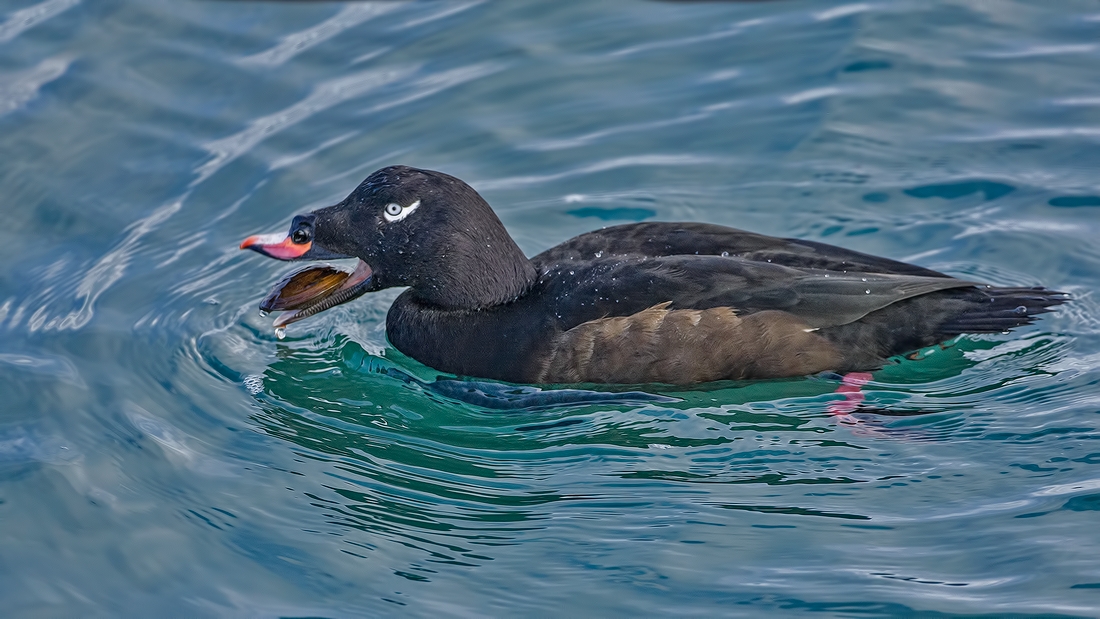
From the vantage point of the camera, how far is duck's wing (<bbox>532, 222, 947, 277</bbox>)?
6.13 metres

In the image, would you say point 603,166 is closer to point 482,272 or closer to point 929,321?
point 482,272

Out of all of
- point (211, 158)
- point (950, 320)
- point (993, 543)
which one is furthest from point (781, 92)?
point (993, 543)

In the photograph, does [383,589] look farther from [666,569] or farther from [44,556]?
[44,556]

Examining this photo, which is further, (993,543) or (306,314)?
(306,314)

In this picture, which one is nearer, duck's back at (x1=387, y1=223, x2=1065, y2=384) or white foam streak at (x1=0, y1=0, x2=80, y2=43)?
duck's back at (x1=387, y1=223, x2=1065, y2=384)

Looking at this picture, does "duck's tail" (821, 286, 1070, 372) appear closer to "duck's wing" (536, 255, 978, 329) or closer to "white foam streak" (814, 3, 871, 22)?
"duck's wing" (536, 255, 978, 329)

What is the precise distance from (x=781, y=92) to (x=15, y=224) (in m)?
5.15

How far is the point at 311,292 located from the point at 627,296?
1.68 metres

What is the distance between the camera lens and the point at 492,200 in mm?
8031

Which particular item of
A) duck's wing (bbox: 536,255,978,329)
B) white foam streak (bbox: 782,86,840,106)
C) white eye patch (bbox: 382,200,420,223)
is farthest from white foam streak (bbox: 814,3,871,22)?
white eye patch (bbox: 382,200,420,223)

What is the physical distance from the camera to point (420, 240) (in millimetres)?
6215

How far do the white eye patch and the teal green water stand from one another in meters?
0.79

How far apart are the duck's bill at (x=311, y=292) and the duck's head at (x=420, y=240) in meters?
0.03

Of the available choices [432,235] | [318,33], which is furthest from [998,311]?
[318,33]
